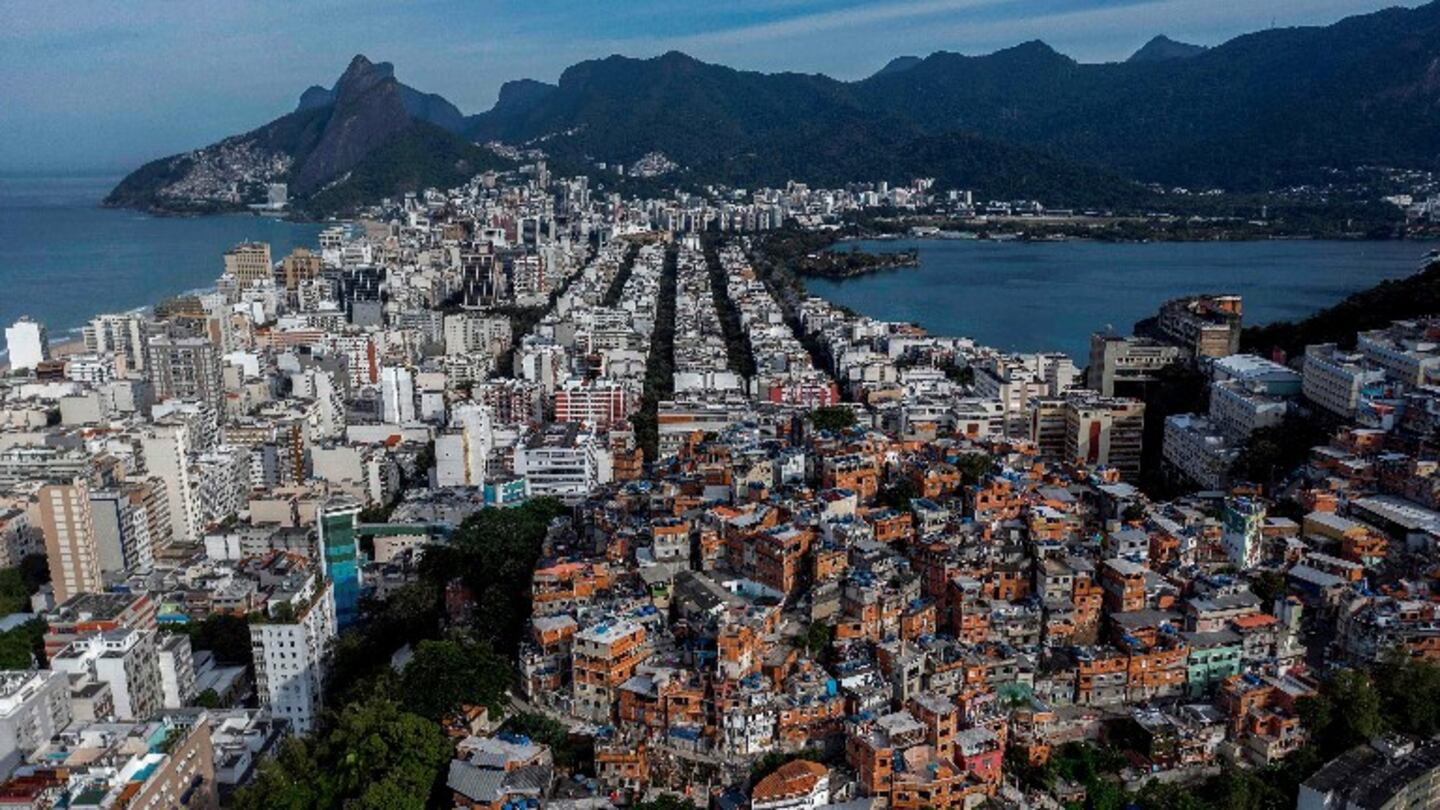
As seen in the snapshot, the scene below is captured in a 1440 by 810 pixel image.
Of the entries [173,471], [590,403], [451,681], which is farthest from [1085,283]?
[451,681]

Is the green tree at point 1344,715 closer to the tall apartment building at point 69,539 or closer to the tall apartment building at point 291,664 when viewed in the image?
the tall apartment building at point 291,664

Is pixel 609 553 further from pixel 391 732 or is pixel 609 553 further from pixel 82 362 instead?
pixel 82 362

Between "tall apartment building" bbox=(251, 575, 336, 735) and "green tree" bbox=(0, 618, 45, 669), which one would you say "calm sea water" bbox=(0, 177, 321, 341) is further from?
"tall apartment building" bbox=(251, 575, 336, 735)

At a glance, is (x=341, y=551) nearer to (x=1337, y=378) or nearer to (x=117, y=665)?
(x=117, y=665)

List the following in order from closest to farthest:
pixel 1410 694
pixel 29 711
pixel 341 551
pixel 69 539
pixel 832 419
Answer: pixel 1410 694, pixel 29 711, pixel 69 539, pixel 341 551, pixel 832 419

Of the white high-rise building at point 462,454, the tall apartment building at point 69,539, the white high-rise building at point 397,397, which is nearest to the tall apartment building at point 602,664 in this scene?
the white high-rise building at point 462,454

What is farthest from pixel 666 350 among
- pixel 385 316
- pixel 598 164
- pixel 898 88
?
pixel 898 88
